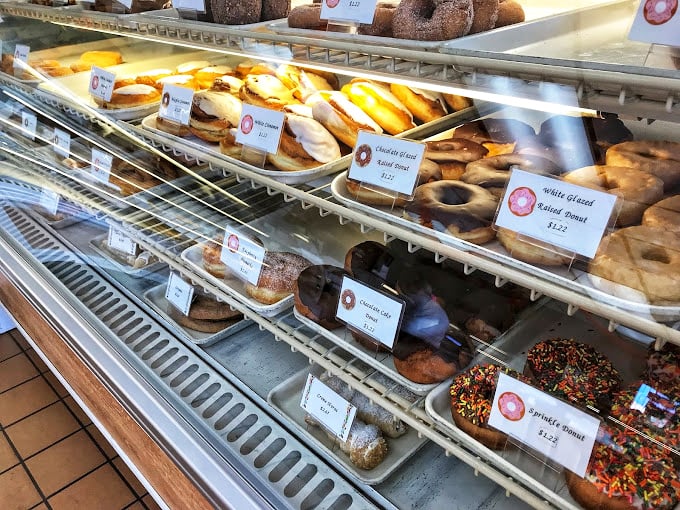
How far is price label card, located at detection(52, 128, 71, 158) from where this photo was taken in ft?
8.05

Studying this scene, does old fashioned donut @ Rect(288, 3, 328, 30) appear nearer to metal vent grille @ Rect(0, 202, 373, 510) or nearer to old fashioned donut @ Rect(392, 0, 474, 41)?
old fashioned donut @ Rect(392, 0, 474, 41)

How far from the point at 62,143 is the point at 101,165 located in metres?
0.31

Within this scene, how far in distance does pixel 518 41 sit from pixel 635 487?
79 cm

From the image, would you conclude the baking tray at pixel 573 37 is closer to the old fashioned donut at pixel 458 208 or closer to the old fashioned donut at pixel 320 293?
the old fashioned donut at pixel 458 208

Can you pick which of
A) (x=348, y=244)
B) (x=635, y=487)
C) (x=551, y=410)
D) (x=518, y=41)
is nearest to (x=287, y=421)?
(x=348, y=244)

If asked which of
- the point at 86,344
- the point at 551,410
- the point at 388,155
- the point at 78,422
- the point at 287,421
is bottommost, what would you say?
the point at 78,422

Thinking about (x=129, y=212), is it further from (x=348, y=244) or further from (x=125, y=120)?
(x=348, y=244)

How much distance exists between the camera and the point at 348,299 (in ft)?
4.45

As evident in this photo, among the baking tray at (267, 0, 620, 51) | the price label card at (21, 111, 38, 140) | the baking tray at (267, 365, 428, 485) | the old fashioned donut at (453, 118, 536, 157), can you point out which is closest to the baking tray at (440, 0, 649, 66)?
the baking tray at (267, 0, 620, 51)

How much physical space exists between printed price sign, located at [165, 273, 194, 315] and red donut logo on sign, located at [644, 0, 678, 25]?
1462 mm

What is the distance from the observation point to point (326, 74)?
1942mm

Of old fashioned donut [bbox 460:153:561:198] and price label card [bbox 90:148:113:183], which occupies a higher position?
old fashioned donut [bbox 460:153:561:198]

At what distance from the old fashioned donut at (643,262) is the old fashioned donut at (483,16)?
0.46 meters

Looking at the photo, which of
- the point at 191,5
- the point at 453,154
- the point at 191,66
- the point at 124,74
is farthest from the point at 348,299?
the point at 124,74
